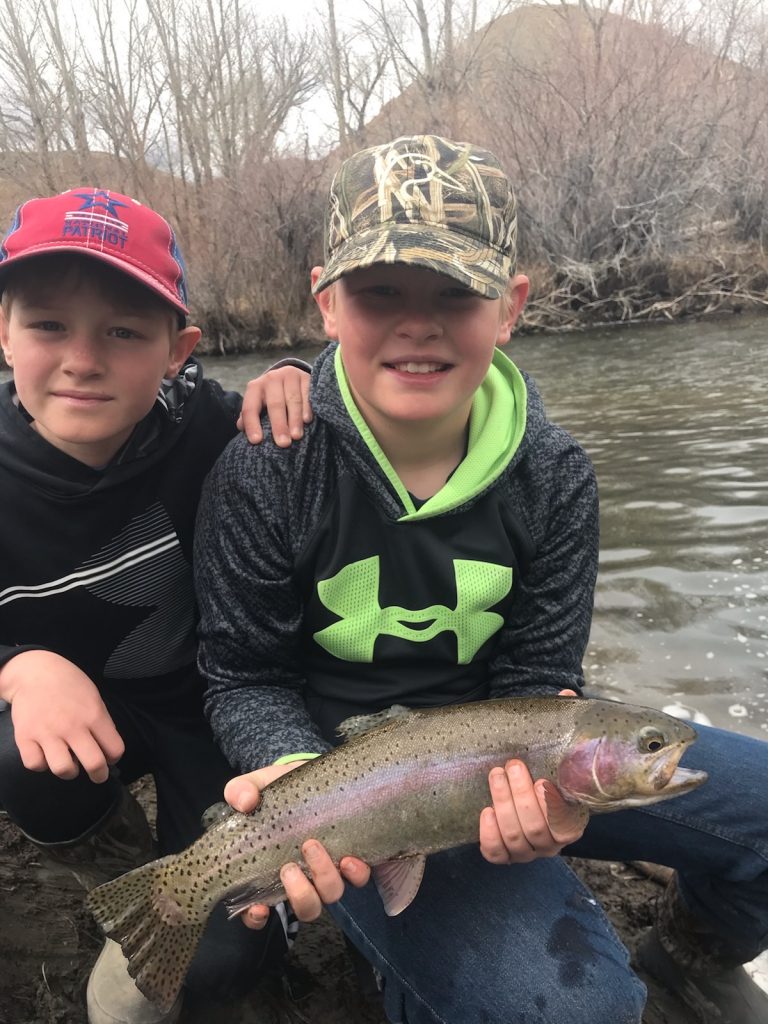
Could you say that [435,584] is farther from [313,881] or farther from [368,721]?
[313,881]

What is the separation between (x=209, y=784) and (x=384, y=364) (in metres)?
1.18

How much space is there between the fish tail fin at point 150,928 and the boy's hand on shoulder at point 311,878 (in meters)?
0.14

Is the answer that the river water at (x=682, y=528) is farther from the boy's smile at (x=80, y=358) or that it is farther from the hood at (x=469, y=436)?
the boy's smile at (x=80, y=358)

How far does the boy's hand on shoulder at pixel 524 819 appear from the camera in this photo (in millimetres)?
1566

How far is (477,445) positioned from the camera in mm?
2025

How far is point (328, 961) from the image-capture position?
1.98 metres

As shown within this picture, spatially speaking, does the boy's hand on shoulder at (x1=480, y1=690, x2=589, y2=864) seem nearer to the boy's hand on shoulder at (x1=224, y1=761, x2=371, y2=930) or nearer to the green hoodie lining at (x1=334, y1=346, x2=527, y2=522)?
the boy's hand on shoulder at (x1=224, y1=761, x2=371, y2=930)

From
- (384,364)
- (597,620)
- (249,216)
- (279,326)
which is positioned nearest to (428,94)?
(249,216)

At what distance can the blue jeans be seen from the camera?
156 cm

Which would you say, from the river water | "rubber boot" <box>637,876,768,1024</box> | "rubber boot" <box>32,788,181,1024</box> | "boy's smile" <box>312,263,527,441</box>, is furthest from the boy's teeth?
the river water

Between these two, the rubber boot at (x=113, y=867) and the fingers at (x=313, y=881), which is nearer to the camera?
the fingers at (x=313, y=881)

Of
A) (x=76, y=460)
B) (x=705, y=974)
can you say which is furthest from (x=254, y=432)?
(x=705, y=974)

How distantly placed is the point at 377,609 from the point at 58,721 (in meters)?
0.74

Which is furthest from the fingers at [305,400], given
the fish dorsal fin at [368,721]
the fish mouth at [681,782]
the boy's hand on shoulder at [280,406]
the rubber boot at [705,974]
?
the rubber boot at [705,974]
